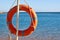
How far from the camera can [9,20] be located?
4512 millimetres

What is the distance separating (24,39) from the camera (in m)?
Result: 8.99

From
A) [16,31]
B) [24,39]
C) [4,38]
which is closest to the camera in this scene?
[16,31]

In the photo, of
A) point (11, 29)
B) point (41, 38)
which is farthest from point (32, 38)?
point (11, 29)

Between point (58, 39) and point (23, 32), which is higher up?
point (23, 32)

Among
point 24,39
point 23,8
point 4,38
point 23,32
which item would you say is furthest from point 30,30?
point 4,38

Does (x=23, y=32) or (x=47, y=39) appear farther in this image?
(x=47, y=39)

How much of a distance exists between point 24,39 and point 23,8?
4647 mm

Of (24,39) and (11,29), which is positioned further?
(24,39)

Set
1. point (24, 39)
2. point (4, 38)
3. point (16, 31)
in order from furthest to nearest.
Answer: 1. point (4, 38)
2. point (24, 39)
3. point (16, 31)

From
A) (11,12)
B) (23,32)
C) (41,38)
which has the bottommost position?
(41,38)

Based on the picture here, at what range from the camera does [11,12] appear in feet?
14.9

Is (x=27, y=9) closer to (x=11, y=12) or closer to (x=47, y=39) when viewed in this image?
(x=11, y=12)

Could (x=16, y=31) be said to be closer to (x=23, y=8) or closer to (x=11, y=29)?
(x=11, y=29)

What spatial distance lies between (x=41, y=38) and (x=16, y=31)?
5.50m
